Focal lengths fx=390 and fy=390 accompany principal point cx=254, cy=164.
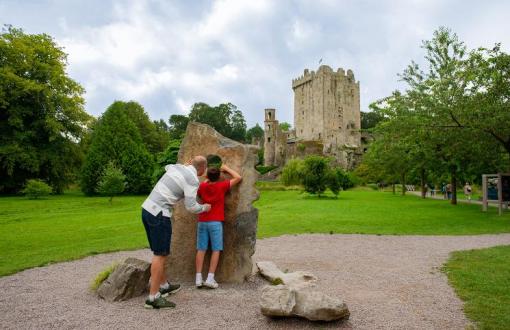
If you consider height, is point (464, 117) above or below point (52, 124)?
below

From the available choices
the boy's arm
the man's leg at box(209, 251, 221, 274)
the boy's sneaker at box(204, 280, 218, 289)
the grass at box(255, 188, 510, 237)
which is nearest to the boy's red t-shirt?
the boy's arm

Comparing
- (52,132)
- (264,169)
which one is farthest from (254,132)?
(52,132)

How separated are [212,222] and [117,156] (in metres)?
36.9

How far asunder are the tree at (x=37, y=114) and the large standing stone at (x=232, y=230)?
33.1 metres

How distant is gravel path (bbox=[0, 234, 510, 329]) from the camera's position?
17.5 feet

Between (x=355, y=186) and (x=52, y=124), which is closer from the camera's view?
(x=52, y=124)

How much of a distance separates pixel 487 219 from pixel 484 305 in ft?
50.3

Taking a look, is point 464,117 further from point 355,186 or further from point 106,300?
point 355,186

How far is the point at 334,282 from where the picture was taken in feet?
24.8

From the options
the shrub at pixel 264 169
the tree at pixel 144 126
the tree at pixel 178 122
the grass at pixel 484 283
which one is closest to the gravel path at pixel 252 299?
the grass at pixel 484 283

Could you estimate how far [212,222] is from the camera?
705 cm

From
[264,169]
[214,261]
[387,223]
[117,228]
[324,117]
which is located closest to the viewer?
[214,261]

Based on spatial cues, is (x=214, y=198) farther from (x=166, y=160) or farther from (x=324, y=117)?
(x=324, y=117)

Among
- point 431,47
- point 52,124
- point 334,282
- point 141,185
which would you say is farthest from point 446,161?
point 52,124
